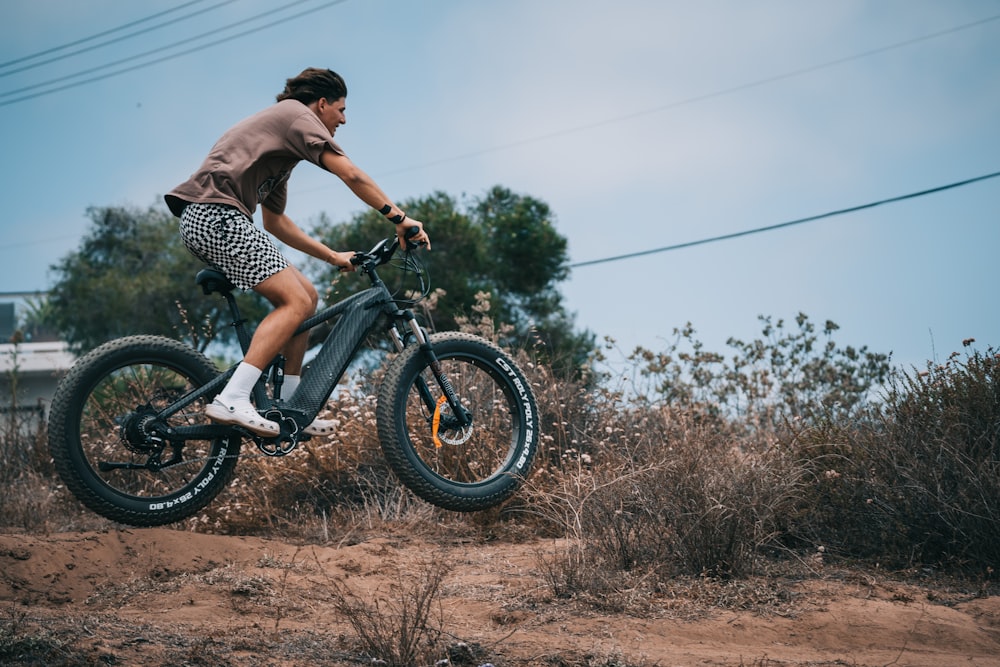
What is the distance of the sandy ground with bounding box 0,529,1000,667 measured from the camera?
467 centimetres

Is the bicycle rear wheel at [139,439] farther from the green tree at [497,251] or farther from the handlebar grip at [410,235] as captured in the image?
the green tree at [497,251]

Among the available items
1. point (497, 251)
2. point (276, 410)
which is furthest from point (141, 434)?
point (497, 251)

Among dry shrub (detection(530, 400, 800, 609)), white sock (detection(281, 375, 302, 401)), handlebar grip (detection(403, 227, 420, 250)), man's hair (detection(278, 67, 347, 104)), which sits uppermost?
man's hair (detection(278, 67, 347, 104))

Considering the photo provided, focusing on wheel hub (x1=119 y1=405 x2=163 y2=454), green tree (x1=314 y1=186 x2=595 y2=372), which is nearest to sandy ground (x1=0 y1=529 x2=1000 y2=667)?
wheel hub (x1=119 y1=405 x2=163 y2=454)

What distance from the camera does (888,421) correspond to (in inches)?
288

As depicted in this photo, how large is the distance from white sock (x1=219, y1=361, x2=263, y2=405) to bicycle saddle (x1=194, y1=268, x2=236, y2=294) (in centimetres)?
42

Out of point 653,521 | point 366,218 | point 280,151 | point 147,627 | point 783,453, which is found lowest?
point 147,627

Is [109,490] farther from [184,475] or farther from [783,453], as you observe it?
[783,453]

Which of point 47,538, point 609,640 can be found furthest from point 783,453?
point 47,538

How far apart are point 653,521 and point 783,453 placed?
1.60 metres

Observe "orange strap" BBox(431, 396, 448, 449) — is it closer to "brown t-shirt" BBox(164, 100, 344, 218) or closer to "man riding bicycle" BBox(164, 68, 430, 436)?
"man riding bicycle" BBox(164, 68, 430, 436)

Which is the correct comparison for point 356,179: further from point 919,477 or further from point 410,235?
point 919,477

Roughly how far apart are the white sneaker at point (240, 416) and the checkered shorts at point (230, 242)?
1.97ft

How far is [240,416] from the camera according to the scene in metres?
4.96
